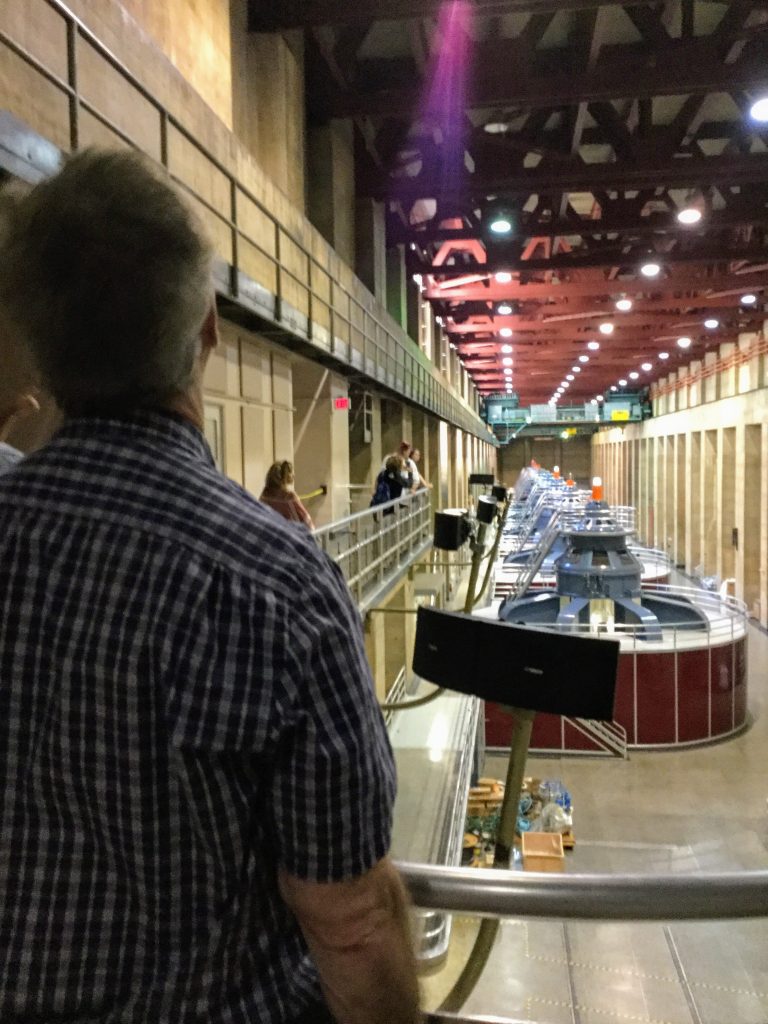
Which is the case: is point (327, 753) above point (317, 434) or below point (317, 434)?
below

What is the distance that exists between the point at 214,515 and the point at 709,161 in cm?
1317

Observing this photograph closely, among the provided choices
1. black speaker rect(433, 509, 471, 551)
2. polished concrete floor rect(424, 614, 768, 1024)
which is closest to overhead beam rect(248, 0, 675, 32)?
black speaker rect(433, 509, 471, 551)

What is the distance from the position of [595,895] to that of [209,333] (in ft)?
3.39

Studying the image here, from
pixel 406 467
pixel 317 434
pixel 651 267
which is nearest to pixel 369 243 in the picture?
pixel 406 467

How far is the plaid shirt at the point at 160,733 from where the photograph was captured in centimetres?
78

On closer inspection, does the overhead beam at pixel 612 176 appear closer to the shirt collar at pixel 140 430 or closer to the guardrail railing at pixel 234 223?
the guardrail railing at pixel 234 223

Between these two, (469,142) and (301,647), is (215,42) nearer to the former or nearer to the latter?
(469,142)

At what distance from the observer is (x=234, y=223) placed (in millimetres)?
6297

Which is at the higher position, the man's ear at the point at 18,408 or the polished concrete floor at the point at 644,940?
the man's ear at the point at 18,408

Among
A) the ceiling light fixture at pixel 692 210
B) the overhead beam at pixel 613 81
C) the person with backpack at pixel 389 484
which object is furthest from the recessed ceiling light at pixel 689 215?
the person with backpack at pixel 389 484

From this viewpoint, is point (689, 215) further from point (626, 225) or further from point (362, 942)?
point (362, 942)

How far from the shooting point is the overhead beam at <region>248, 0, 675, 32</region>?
7.71 m

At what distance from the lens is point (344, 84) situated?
1057cm

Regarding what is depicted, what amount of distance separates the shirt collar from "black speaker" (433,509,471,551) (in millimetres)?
3733
